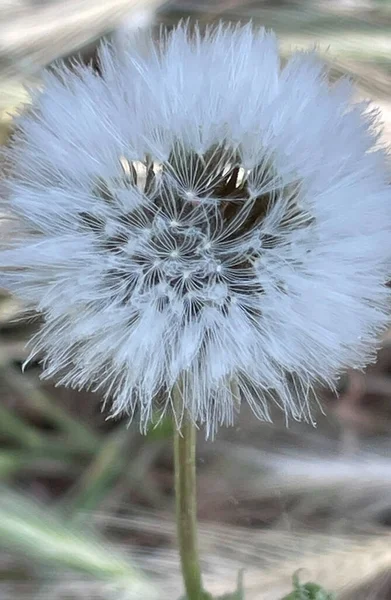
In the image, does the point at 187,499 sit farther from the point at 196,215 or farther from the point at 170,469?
the point at 170,469

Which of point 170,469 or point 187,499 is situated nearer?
point 187,499

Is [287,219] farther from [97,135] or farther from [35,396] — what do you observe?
[35,396]

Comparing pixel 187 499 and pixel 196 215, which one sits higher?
pixel 196 215

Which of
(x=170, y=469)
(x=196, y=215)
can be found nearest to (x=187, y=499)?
(x=196, y=215)

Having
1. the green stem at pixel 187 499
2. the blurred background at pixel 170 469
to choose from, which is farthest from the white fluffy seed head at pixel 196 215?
the blurred background at pixel 170 469

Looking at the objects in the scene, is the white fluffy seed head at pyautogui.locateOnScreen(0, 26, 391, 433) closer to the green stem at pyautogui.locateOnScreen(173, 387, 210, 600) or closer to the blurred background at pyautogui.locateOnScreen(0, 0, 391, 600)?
the green stem at pyautogui.locateOnScreen(173, 387, 210, 600)

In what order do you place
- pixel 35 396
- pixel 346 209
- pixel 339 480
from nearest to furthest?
pixel 346 209 → pixel 339 480 → pixel 35 396

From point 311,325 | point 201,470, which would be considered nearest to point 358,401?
point 201,470
